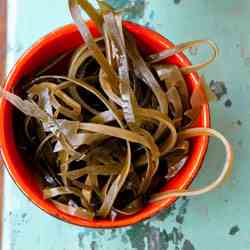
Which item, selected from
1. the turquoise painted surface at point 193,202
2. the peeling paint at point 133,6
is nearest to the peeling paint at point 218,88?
the turquoise painted surface at point 193,202

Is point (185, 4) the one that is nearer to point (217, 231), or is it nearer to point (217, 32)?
point (217, 32)

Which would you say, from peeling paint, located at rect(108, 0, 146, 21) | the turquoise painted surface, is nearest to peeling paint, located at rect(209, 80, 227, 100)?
the turquoise painted surface

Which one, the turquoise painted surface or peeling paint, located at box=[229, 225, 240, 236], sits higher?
the turquoise painted surface

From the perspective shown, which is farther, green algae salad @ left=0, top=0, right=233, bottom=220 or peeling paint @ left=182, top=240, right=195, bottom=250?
peeling paint @ left=182, top=240, right=195, bottom=250

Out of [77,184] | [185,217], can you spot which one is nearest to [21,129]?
[77,184]

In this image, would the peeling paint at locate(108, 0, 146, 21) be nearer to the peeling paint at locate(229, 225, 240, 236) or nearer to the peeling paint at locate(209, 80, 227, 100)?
the peeling paint at locate(209, 80, 227, 100)

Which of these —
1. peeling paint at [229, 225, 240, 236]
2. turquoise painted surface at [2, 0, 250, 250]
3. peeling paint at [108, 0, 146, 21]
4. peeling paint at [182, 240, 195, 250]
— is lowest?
peeling paint at [182, 240, 195, 250]
